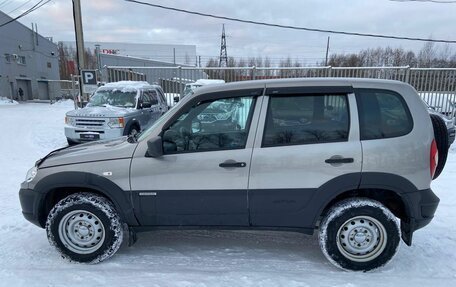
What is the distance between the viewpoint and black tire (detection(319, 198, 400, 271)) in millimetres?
3264

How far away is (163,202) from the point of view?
336cm

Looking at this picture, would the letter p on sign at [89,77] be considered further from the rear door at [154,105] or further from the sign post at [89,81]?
the rear door at [154,105]

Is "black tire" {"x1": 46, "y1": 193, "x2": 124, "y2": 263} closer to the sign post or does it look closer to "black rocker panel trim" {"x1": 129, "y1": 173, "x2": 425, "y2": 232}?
"black rocker panel trim" {"x1": 129, "y1": 173, "x2": 425, "y2": 232}

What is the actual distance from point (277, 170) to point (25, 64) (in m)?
45.2

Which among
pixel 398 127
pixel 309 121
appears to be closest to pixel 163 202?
pixel 309 121

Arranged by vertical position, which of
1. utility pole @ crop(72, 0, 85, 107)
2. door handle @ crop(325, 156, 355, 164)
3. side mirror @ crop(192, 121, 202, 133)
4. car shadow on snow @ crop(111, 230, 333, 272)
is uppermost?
utility pole @ crop(72, 0, 85, 107)

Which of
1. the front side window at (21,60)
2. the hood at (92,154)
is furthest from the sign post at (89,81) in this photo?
the front side window at (21,60)

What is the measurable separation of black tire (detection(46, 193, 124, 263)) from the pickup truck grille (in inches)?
237

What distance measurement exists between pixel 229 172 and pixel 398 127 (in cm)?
167

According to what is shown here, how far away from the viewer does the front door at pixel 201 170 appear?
3.26m

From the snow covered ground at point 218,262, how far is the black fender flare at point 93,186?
0.56 metres

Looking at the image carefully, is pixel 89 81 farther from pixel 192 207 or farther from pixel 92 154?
pixel 192 207

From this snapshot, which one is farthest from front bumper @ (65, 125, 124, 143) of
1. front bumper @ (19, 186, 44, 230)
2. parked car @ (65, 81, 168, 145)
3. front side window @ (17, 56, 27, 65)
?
front side window @ (17, 56, 27, 65)

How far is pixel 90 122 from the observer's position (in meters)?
9.20
